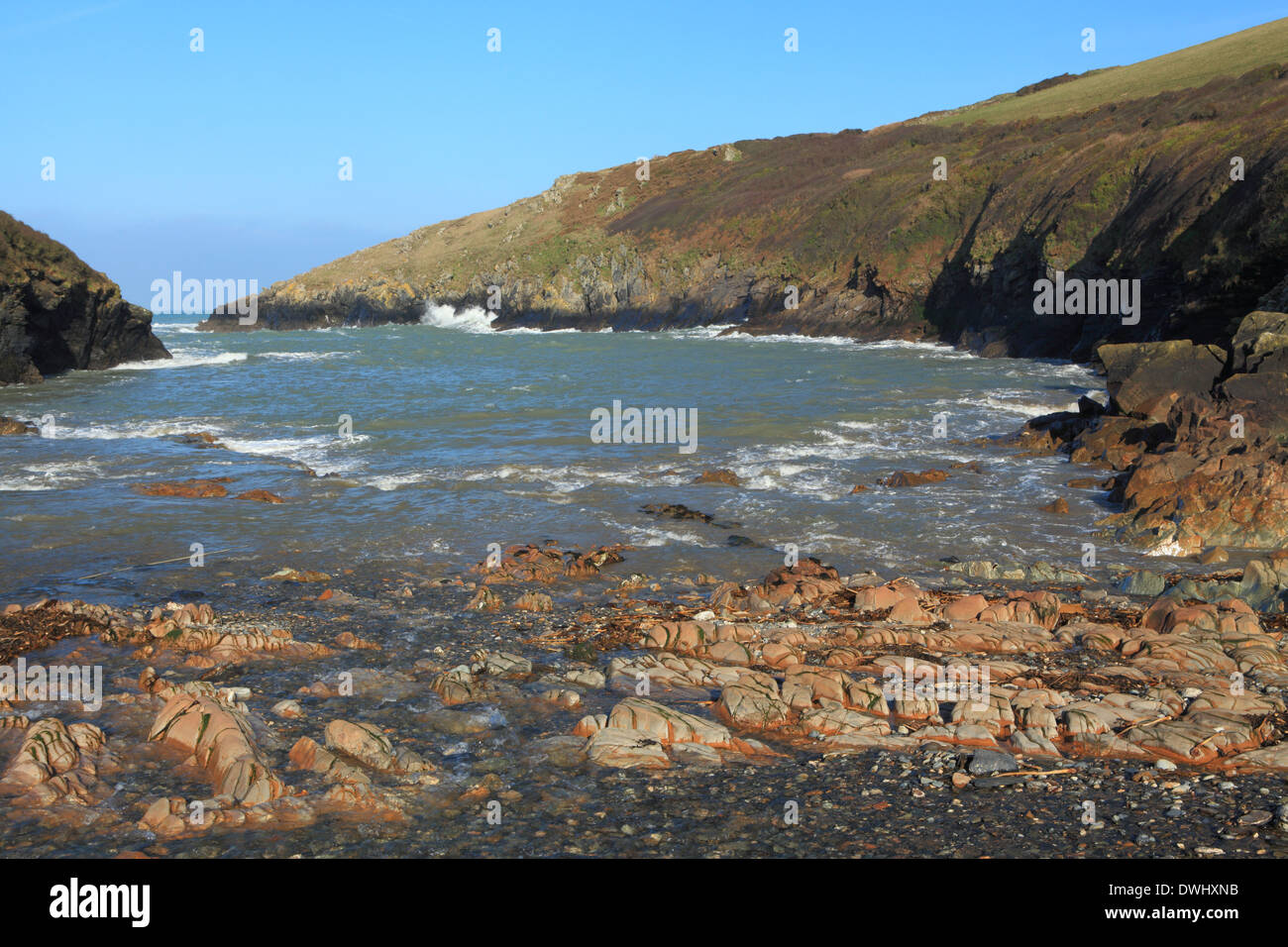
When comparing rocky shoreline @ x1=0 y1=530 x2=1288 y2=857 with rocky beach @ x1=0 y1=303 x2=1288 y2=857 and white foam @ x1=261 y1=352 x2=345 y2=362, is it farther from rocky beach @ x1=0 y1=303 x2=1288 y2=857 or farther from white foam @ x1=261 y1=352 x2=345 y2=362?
white foam @ x1=261 y1=352 x2=345 y2=362

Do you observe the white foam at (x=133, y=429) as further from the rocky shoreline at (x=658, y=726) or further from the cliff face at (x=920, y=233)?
the cliff face at (x=920, y=233)

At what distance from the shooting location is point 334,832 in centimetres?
530

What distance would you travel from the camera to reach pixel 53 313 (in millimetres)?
38406

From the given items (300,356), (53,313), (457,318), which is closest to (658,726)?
(53,313)

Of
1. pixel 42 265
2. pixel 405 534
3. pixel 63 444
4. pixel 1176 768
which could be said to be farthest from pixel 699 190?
pixel 1176 768

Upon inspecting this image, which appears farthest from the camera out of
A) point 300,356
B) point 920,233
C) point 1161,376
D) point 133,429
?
point 920,233

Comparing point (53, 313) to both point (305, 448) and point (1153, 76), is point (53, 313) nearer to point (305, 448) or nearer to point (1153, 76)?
point (305, 448)

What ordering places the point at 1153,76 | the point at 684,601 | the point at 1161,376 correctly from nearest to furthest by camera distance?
the point at 684,601
the point at 1161,376
the point at 1153,76

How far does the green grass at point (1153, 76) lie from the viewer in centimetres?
6022

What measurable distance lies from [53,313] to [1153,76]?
2818 inches

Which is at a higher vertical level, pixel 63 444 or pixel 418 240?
pixel 418 240

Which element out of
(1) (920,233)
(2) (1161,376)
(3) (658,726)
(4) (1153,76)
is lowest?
(3) (658,726)

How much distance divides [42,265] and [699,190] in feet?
188
